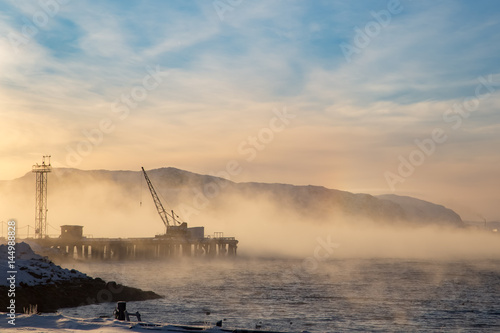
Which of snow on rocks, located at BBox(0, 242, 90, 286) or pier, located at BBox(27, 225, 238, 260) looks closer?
snow on rocks, located at BBox(0, 242, 90, 286)

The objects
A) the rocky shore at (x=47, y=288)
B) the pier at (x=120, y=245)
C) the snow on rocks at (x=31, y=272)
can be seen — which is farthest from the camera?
the pier at (x=120, y=245)

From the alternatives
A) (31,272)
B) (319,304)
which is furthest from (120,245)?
(319,304)

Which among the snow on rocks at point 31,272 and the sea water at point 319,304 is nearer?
the sea water at point 319,304

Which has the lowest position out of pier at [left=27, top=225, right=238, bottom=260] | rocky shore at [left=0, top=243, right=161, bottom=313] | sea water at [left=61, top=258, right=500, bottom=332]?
sea water at [left=61, top=258, right=500, bottom=332]

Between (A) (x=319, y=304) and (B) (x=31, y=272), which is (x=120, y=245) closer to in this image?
(B) (x=31, y=272)

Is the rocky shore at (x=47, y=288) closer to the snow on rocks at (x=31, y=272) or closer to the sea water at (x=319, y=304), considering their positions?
the snow on rocks at (x=31, y=272)

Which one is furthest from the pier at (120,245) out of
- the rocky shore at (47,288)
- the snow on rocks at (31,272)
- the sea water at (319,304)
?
the rocky shore at (47,288)

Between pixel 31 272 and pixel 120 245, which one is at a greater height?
pixel 120 245

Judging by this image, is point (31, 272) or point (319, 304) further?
point (319, 304)

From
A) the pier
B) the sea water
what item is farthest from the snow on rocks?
the pier

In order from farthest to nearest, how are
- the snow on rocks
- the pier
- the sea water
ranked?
the pier < the snow on rocks < the sea water

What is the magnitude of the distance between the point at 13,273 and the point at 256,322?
2508cm

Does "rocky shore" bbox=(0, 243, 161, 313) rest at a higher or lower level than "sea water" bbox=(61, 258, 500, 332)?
higher

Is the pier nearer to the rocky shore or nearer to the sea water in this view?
the sea water
